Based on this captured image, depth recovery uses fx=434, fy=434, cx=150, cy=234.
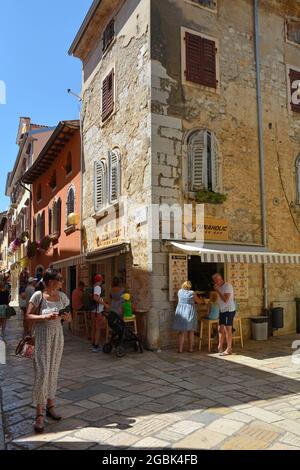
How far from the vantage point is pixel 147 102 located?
380 inches

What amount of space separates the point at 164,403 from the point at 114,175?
7.18m

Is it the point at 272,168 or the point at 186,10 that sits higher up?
the point at 186,10

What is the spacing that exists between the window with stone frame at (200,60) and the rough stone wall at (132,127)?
1.08 metres

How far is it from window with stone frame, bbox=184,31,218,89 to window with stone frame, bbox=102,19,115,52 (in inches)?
109

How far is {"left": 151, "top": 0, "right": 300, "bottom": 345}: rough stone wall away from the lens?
9.59 meters

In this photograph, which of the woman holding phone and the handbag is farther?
the handbag

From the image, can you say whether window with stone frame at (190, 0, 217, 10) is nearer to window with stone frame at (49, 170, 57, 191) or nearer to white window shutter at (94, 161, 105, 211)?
white window shutter at (94, 161, 105, 211)

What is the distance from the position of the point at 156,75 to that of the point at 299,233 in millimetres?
5615

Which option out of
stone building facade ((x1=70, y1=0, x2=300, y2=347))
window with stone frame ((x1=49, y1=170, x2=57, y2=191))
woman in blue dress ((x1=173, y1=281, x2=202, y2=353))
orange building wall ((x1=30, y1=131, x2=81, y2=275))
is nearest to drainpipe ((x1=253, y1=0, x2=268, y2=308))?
stone building facade ((x1=70, y1=0, x2=300, y2=347))

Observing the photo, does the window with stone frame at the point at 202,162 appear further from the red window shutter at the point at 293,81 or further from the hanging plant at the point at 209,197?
the red window shutter at the point at 293,81

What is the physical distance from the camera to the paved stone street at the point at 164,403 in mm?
4156

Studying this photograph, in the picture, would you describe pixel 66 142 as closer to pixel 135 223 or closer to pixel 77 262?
pixel 77 262

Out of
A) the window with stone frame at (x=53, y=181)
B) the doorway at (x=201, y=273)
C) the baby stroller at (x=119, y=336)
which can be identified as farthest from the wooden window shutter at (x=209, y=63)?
the window with stone frame at (x=53, y=181)
